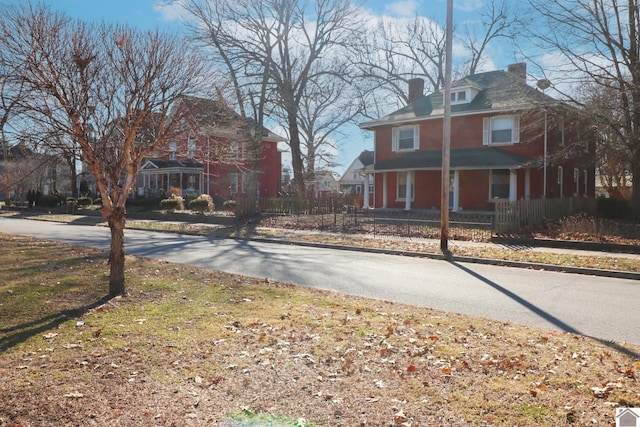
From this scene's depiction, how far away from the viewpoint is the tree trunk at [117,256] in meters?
7.95

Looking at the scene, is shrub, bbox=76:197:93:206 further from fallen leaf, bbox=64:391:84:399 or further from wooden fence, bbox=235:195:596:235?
fallen leaf, bbox=64:391:84:399

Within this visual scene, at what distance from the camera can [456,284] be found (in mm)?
10742

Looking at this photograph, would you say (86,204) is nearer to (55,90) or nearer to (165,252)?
(165,252)

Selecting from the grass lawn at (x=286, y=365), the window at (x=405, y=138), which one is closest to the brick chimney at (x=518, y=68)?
the window at (x=405, y=138)

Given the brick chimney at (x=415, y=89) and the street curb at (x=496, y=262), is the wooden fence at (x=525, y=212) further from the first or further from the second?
the brick chimney at (x=415, y=89)

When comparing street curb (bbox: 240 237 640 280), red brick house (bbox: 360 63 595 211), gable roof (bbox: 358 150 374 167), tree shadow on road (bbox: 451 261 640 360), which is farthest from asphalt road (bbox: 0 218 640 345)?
gable roof (bbox: 358 150 374 167)

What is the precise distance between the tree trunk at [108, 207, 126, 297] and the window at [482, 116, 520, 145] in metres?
25.5

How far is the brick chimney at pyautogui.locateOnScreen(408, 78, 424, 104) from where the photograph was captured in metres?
39.6

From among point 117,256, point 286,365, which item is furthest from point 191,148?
point 286,365

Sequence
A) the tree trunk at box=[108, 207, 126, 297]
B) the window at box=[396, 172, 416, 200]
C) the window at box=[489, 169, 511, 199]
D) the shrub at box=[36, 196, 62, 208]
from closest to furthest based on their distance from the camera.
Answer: the tree trunk at box=[108, 207, 126, 297], the window at box=[489, 169, 511, 199], the window at box=[396, 172, 416, 200], the shrub at box=[36, 196, 62, 208]

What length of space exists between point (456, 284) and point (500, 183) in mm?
20111

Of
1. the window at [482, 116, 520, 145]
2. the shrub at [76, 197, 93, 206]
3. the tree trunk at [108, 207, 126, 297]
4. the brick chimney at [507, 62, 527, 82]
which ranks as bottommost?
the tree trunk at [108, 207, 126, 297]

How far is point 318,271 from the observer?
40.3 feet

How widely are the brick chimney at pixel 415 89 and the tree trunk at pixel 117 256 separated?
34429mm
